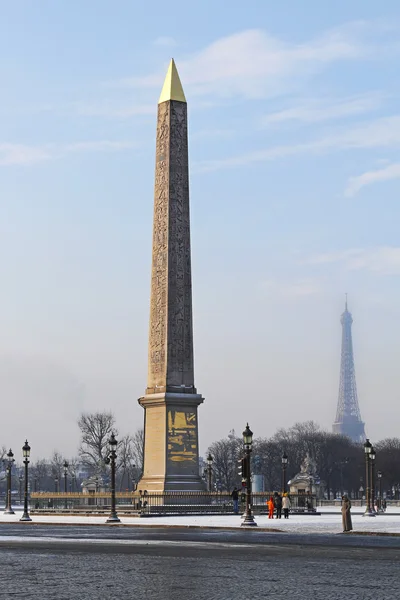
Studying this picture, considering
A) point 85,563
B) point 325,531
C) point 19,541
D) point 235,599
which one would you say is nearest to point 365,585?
point 235,599

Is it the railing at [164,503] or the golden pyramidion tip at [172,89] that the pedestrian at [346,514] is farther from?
the golden pyramidion tip at [172,89]

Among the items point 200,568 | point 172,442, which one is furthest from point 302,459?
point 200,568

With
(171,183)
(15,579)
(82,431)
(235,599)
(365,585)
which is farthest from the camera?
(82,431)

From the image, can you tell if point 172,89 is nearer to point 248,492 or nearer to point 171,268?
point 171,268

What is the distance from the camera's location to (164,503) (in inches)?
1912

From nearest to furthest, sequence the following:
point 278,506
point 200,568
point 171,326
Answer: point 200,568 < point 278,506 < point 171,326

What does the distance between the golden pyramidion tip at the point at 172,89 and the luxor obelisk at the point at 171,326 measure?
70 mm

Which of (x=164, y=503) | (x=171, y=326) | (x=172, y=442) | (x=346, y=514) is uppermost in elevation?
(x=171, y=326)

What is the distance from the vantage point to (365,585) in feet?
48.3

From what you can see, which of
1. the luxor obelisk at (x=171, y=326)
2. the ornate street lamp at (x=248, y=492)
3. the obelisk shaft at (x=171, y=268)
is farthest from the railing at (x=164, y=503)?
the ornate street lamp at (x=248, y=492)

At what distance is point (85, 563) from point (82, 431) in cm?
9189

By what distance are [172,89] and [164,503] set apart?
17144 mm

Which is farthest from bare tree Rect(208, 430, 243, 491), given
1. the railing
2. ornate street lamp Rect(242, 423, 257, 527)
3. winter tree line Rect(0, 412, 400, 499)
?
ornate street lamp Rect(242, 423, 257, 527)

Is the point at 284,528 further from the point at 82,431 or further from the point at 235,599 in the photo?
the point at 82,431
